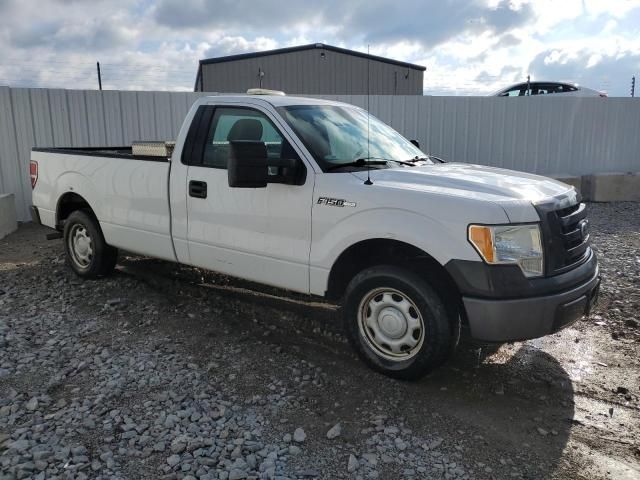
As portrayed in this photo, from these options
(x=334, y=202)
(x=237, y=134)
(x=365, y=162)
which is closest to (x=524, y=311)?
(x=334, y=202)

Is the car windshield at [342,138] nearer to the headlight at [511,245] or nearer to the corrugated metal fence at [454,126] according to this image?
the headlight at [511,245]

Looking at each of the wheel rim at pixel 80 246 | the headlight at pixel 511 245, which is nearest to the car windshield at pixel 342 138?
the headlight at pixel 511 245

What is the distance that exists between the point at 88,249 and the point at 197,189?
6.83ft

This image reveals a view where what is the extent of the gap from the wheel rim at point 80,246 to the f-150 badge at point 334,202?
3220 mm

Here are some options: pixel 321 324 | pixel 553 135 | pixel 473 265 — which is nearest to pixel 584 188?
pixel 553 135

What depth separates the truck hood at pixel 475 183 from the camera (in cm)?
378

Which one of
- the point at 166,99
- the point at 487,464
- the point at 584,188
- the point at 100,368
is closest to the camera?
the point at 487,464

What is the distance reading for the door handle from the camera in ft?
16.2

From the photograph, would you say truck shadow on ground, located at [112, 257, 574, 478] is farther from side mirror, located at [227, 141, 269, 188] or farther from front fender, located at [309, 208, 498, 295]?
side mirror, located at [227, 141, 269, 188]

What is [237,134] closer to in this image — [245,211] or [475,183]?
[245,211]

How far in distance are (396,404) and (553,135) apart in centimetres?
1128

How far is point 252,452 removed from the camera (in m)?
3.22

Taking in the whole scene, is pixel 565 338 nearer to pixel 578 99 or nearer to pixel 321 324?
pixel 321 324

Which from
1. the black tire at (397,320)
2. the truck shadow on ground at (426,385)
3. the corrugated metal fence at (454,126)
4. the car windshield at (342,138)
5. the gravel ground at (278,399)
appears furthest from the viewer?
the corrugated metal fence at (454,126)
